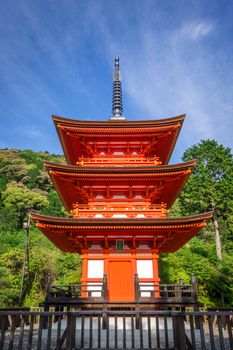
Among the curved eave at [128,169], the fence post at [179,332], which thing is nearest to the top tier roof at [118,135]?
the curved eave at [128,169]

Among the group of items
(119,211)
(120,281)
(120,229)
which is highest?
(119,211)

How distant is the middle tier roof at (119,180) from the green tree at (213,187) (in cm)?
2252

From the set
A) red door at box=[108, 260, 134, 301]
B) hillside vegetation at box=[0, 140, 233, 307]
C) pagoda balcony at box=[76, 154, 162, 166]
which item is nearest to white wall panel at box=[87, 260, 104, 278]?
red door at box=[108, 260, 134, 301]

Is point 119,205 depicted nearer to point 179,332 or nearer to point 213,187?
point 179,332

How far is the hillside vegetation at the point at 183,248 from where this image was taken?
2550cm

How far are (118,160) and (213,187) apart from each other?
81.2 feet

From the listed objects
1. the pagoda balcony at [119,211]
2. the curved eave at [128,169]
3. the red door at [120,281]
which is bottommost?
the red door at [120,281]

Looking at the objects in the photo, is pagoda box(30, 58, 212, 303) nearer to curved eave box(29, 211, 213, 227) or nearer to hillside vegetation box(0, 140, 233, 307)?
curved eave box(29, 211, 213, 227)

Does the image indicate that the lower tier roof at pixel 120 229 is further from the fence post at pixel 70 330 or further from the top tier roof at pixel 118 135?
the fence post at pixel 70 330

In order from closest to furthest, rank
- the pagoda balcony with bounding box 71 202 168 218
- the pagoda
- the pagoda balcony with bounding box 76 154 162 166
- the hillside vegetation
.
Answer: the pagoda, the pagoda balcony with bounding box 71 202 168 218, the pagoda balcony with bounding box 76 154 162 166, the hillside vegetation

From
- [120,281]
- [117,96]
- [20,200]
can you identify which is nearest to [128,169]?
[120,281]

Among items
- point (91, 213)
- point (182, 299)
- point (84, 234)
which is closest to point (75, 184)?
point (91, 213)

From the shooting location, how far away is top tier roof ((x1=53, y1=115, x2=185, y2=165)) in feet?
56.1

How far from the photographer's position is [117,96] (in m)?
23.9
